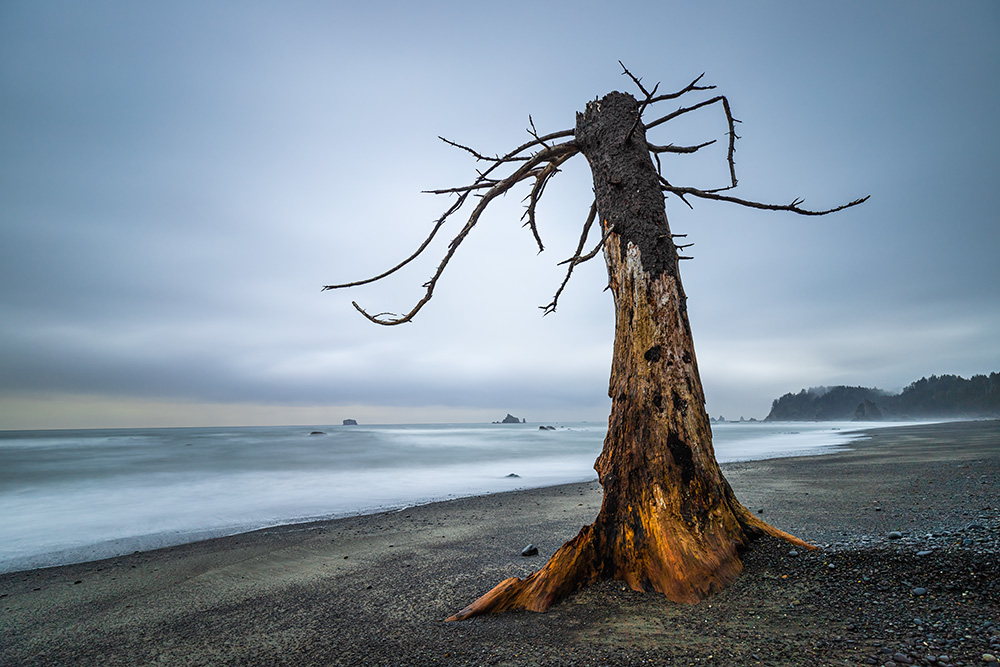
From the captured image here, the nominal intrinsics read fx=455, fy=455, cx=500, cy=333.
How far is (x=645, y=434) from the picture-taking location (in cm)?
287

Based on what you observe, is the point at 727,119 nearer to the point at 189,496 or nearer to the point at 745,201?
the point at 745,201

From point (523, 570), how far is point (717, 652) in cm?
214

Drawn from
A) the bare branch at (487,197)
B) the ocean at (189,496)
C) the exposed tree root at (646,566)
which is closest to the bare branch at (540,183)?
the bare branch at (487,197)

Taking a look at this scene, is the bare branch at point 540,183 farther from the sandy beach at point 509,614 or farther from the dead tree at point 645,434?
the sandy beach at point 509,614

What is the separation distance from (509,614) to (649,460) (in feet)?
3.99

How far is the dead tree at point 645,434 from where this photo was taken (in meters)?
2.63

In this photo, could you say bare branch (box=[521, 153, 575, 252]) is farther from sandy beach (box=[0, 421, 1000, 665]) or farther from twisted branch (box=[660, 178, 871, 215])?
sandy beach (box=[0, 421, 1000, 665])

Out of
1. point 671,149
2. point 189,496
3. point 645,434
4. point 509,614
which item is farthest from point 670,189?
point 189,496

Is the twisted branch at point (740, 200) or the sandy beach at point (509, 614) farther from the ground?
the twisted branch at point (740, 200)

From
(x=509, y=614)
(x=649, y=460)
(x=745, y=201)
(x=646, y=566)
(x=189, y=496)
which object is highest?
(x=745, y=201)

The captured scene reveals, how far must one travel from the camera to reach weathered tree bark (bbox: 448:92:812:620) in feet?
8.57

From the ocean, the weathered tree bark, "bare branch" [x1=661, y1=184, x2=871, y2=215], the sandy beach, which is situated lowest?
the ocean

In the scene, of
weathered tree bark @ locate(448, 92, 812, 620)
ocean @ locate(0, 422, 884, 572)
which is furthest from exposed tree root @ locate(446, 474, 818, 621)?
ocean @ locate(0, 422, 884, 572)

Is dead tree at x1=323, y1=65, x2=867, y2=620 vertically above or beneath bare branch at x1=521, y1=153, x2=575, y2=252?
beneath
